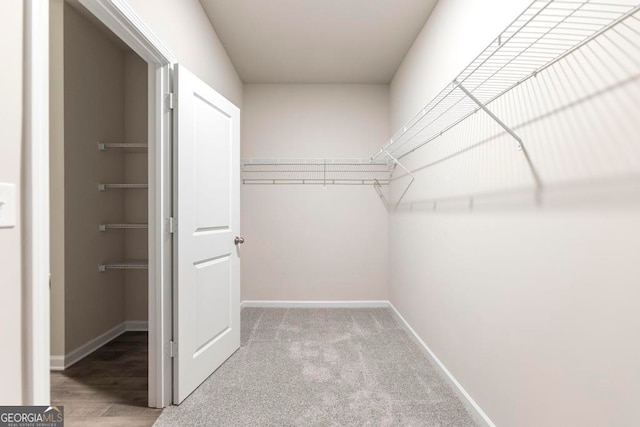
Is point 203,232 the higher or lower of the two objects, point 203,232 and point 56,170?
the lower

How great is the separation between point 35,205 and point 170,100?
1084mm

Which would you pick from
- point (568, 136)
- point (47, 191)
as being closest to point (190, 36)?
point (47, 191)

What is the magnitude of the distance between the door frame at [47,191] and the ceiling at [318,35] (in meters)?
0.95

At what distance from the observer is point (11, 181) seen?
37.9 inches

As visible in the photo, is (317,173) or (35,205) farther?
(317,173)

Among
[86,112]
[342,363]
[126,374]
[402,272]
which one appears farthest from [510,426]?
[86,112]

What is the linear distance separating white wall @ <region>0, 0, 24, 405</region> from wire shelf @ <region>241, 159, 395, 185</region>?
9.29 ft

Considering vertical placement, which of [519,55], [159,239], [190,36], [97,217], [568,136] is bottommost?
[159,239]

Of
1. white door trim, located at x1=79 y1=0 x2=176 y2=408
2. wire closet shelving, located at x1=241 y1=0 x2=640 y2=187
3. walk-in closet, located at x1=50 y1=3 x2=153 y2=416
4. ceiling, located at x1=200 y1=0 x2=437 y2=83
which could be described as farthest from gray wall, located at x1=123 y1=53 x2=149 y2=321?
wire closet shelving, located at x1=241 y1=0 x2=640 y2=187

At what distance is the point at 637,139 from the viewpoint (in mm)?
903

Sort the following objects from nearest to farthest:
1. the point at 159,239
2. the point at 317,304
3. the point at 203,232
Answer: the point at 159,239 → the point at 203,232 → the point at 317,304

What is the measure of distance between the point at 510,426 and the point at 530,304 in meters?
0.59

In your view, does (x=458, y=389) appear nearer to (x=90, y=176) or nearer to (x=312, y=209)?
(x=312, y=209)

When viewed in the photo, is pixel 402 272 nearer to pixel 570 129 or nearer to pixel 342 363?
pixel 342 363
